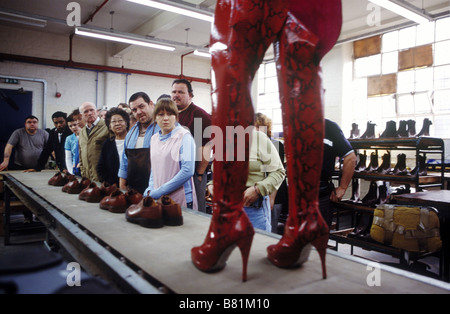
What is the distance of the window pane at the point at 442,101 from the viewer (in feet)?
25.7

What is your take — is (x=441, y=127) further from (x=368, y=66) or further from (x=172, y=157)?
(x=172, y=157)

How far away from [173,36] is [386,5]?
635 cm

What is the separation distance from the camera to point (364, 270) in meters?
0.98

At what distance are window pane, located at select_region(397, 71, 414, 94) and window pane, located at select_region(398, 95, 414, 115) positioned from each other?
0.15 m

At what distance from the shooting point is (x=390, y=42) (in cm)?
890

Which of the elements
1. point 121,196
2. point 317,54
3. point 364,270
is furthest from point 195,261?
point 121,196

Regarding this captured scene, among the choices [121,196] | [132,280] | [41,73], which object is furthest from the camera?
[41,73]

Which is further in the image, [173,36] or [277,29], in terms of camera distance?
[173,36]

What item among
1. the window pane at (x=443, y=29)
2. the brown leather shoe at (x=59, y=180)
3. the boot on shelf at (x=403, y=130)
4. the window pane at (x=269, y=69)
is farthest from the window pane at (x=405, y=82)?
the brown leather shoe at (x=59, y=180)

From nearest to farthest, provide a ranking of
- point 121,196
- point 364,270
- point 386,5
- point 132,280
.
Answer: point 132,280, point 364,270, point 121,196, point 386,5

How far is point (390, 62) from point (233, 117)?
9.40 metres

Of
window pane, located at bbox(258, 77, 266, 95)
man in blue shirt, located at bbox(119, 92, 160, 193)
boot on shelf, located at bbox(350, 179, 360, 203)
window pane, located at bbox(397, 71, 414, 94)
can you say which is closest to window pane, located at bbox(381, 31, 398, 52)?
window pane, located at bbox(397, 71, 414, 94)
